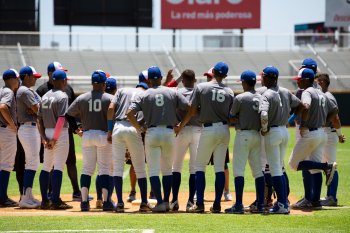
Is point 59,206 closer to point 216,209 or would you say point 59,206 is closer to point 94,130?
point 94,130

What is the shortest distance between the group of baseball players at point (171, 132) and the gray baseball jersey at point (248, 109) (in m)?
0.01

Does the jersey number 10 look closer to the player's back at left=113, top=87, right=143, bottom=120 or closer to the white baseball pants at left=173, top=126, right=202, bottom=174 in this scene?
the player's back at left=113, top=87, right=143, bottom=120

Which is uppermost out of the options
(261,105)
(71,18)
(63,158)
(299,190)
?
(71,18)

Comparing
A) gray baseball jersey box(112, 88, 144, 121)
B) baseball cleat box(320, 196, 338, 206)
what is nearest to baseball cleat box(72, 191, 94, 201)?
gray baseball jersey box(112, 88, 144, 121)

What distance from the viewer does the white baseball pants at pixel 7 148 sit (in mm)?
12664

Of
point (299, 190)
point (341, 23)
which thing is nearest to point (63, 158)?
point (299, 190)

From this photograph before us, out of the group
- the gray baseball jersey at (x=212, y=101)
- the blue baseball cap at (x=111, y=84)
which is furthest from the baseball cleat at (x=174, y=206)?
the blue baseball cap at (x=111, y=84)

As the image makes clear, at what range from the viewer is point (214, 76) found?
11828mm

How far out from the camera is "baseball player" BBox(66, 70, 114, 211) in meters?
11.9

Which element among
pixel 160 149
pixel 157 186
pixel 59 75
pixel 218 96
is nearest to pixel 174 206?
pixel 157 186

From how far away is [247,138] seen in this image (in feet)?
37.5

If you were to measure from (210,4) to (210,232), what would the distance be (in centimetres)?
3712

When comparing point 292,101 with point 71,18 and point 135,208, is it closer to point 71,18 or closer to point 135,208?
point 135,208

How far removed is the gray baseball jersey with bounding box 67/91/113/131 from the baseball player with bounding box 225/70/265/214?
75.4 inches
